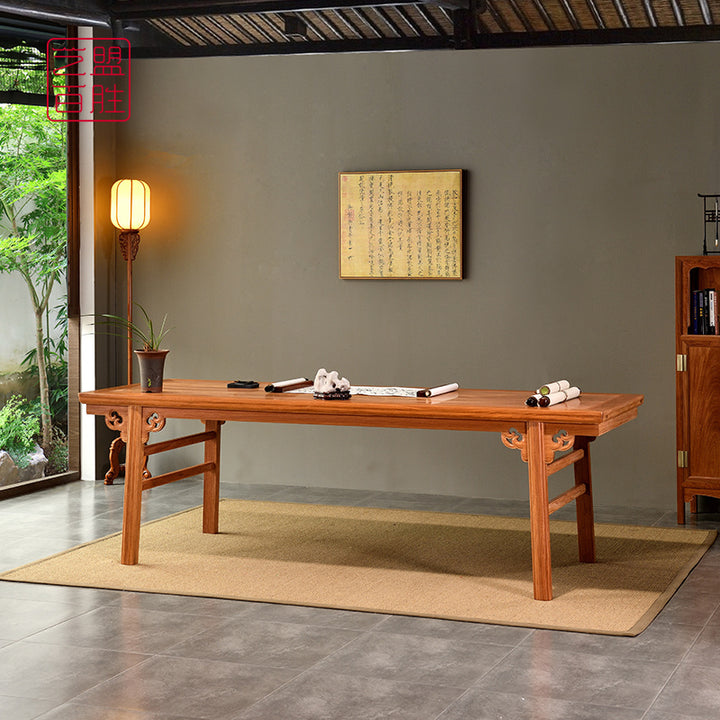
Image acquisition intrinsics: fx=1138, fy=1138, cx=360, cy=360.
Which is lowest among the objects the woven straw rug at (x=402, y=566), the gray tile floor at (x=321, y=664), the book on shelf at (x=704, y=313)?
the gray tile floor at (x=321, y=664)

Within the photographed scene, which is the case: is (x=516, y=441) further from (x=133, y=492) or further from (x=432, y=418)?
(x=133, y=492)

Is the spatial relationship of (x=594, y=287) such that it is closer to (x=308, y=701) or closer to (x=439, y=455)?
(x=439, y=455)

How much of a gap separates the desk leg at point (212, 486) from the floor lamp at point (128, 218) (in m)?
1.40

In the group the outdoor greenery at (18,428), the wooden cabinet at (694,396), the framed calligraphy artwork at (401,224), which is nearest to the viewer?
the wooden cabinet at (694,396)

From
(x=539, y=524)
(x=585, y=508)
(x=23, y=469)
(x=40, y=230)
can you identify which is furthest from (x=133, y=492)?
(x=40, y=230)

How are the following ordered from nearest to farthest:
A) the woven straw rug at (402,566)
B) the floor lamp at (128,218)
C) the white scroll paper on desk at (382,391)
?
the woven straw rug at (402,566) < the white scroll paper on desk at (382,391) < the floor lamp at (128,218)

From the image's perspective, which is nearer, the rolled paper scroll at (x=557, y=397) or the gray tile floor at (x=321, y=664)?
the gray tile floor at (x=321, y=664)

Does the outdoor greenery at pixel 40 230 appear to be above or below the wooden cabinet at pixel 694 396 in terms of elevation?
above

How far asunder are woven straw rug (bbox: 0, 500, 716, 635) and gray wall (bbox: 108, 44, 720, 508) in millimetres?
913

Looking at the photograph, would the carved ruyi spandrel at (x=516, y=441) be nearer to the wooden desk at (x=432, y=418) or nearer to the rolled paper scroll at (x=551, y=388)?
the wooden desk at (x=432, y=418)

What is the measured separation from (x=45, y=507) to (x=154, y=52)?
3.78m

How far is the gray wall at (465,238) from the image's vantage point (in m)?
6.03

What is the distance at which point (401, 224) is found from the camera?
254 inches

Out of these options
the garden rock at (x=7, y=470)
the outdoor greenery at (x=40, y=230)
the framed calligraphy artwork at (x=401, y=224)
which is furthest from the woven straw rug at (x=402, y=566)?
the framed calligraphy artwork at (x=401, y=224)
